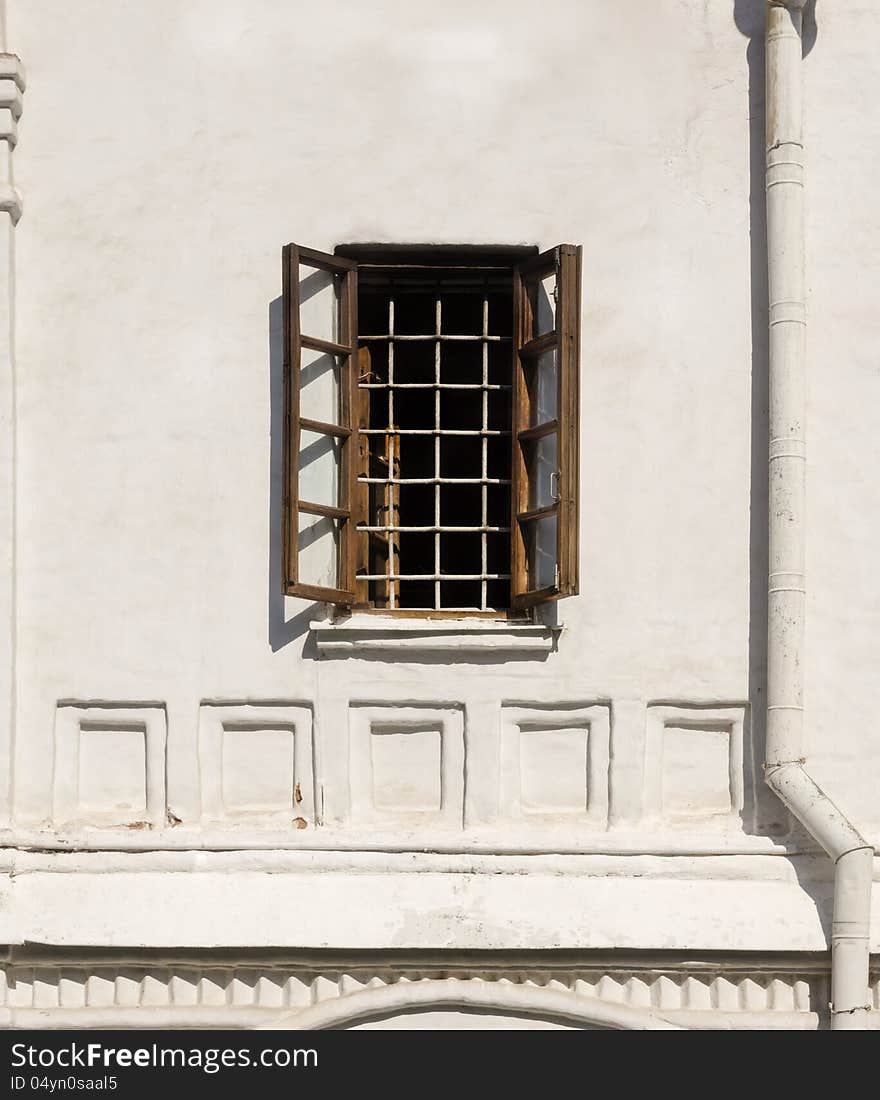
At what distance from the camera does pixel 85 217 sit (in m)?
10.1

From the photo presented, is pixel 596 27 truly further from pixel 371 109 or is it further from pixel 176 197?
pixel 176 197

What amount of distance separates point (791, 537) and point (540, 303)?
1.69m

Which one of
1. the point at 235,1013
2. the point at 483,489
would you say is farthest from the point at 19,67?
the point at 235,1013

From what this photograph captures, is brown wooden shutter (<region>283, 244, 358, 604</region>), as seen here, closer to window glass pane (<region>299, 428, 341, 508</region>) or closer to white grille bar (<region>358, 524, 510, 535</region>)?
window glass pane (<region>299, 428, 341, 508</region>)

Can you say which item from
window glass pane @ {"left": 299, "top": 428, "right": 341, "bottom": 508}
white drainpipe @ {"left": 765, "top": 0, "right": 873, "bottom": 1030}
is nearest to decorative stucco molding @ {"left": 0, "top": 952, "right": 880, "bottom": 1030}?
white drainpipe @ {"left": 765, "top": 0, "right": 873, "bottom": 1030}

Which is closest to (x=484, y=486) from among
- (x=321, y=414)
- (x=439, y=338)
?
(x=439, y=338)

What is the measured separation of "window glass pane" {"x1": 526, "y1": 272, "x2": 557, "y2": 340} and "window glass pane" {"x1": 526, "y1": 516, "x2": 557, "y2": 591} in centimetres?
94

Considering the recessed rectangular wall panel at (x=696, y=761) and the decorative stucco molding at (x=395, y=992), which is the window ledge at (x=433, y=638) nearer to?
the recessed rectangular wall panel at (x=696, y=761)

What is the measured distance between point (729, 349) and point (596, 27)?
5.70ft

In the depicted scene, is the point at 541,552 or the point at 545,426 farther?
the point at 541,552

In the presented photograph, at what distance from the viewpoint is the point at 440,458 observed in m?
10.5

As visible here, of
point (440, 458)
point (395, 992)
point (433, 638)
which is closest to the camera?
point (395, 992)

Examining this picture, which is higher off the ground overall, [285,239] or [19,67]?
[19,67]

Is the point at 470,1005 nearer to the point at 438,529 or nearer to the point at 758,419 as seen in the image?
the point at 438,529
